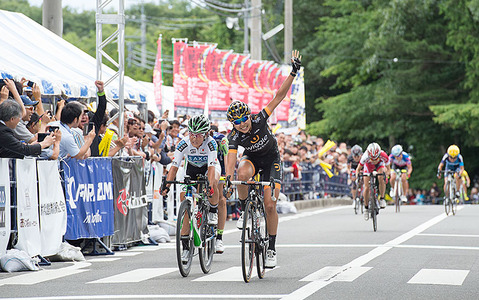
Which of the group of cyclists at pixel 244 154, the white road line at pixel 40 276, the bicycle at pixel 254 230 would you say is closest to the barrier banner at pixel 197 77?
the group of cyclists at pixel 244 154

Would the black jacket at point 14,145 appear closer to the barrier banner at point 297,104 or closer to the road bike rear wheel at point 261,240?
the road bike rear wheel at point 261,240

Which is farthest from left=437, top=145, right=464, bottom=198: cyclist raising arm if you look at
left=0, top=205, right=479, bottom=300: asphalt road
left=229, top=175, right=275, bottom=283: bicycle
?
left=229, top=175, right=275, bottom=283: bicycle

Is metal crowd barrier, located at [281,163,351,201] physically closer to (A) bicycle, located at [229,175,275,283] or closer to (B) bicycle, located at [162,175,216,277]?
(B) bicycle, located at [162,175,216,277]

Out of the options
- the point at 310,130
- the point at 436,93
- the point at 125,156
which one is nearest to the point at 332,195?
the point at 436,93

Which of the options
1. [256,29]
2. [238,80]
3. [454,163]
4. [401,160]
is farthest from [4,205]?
[256,29]

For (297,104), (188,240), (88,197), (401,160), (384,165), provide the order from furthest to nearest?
(297,104), (401,160), (384,165), (88,197), (188,240)

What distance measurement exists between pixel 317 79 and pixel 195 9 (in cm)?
4360

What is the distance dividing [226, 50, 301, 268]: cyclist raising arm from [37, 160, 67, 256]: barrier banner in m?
2.78

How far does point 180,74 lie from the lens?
28.8m

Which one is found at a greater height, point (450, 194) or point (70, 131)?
point (70, 131)

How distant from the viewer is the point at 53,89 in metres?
18.0

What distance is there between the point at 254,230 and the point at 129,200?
5.27 metres

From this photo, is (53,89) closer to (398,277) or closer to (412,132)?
(398,277)

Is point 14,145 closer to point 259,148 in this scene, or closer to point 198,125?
point 198,125
